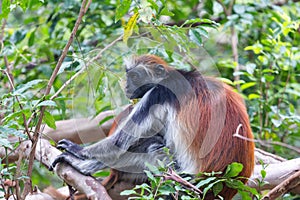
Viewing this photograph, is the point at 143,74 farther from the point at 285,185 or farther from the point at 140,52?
the point at 285,185

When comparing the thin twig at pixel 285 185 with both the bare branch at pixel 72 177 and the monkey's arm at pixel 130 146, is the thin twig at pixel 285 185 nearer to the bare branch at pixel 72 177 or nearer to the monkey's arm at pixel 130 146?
the bare branch at pixel 72 177

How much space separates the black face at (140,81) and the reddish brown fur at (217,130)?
0.54 m

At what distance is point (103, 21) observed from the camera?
21.6ft

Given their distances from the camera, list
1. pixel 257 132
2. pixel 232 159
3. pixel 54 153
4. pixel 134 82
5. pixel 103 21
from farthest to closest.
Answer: pixel 103 21 → pixel 257 132 → pixel 134 82 → pixel 54 153 → pixel 232 159

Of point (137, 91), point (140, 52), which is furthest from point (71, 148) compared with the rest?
point (140, 52)

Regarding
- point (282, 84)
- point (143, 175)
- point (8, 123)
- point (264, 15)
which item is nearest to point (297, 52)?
point (282, 84)

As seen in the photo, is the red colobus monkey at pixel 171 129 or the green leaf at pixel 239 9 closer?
the red colobus monkey at pixel 171 129

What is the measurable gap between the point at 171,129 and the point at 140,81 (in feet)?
2.16

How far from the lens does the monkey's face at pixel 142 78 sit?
4688 mm

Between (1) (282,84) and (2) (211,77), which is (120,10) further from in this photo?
(1) (282,84)

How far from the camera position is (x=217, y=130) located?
3.95m

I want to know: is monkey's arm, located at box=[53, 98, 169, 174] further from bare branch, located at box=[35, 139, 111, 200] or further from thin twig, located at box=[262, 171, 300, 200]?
thin twig, located at box=[262, 171, 300, 200]

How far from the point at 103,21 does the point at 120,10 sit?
10.2 feet

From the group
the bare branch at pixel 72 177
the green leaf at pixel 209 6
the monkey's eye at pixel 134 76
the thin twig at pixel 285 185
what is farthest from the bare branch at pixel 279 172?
the green leaf at pixel 209 6
